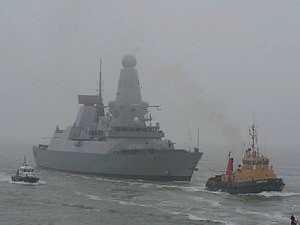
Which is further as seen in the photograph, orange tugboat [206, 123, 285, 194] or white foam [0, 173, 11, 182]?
white foam [0, 173, 11, 182]

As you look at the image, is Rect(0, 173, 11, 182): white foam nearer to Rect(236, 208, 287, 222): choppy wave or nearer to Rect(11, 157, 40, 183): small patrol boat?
Rect(11, 157, 40, 183): small patrol boat

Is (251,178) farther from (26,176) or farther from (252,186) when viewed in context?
(26,176)

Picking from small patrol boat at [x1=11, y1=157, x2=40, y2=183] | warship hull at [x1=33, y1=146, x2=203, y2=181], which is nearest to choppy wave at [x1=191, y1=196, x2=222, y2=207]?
warship hull at [x1=33, y1=146, x2=203, y2=181]

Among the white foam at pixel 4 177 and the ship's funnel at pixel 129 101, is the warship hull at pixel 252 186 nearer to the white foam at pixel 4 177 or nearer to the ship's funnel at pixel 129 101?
the ship's funnel at pixel 129 101

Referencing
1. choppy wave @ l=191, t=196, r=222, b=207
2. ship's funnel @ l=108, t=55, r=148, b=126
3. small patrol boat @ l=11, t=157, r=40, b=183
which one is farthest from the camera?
ship's funnel @ l=108, t=55, r=148, b=126

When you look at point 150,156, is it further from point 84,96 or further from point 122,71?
point 84,96

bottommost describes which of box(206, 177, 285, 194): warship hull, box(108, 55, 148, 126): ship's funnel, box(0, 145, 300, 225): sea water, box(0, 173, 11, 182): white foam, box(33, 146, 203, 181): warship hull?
box(0, 145, 300, 225): sea water

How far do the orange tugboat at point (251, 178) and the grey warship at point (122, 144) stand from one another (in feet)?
35.0

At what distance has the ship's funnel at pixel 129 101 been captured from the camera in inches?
2712

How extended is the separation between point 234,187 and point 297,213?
10.3 meters

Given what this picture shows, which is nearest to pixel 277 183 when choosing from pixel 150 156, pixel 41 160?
pixel 150 156

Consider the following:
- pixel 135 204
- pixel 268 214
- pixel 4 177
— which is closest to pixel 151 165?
pixel 4 177

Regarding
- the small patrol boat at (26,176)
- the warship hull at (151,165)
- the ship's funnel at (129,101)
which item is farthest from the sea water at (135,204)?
the ship's funnel at (129,101)

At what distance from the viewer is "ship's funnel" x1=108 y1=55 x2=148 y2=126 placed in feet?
226
